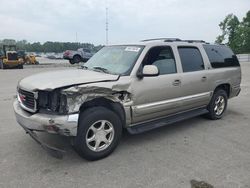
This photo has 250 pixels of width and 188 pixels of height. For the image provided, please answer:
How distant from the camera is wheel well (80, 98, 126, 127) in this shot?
12.2 feet

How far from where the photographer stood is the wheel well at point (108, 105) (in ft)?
12.2

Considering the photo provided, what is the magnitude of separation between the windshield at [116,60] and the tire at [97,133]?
0.80 m

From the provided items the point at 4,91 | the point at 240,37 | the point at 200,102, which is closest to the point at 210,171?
the point at 200,102

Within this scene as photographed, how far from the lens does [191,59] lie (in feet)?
17.1

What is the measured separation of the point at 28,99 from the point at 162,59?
2401mm

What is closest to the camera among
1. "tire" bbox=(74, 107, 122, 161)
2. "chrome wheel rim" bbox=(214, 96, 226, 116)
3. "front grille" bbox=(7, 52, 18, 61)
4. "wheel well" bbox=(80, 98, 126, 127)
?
"tire" bbox=(74, 107, 122, 161)

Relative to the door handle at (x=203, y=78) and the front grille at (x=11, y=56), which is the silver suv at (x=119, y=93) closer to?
the door handle at (x=203, y=78)

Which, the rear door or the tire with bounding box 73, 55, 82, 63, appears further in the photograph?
the tire with bounding box 73, 55, 82, 63

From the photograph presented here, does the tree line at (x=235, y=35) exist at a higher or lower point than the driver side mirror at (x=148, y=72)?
higher

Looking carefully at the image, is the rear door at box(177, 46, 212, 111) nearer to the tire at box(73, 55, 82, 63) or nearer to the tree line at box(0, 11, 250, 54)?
the tire at box(73, 55, 82, 63)

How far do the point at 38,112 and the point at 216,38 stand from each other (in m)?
75.8

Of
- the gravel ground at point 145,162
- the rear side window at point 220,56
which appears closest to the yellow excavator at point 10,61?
the gravel ground at point 145,162

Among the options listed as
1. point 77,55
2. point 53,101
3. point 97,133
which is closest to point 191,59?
point 97,133

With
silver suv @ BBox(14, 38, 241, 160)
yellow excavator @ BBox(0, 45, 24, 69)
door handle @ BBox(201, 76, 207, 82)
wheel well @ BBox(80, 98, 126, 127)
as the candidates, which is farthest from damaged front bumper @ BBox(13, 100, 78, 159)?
yellow excavator @ BBox(0, 45, 24, 69)
